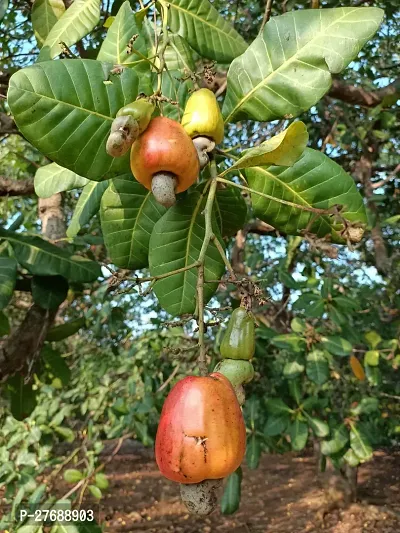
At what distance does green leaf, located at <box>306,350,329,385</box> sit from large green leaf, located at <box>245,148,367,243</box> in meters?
1.49

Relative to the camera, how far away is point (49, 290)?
6.57 ft

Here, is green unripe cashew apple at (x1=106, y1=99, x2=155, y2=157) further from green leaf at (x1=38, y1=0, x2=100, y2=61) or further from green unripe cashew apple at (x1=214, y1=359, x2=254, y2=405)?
green leaf at (x1=38, y1=0, x2=100, y2=61)

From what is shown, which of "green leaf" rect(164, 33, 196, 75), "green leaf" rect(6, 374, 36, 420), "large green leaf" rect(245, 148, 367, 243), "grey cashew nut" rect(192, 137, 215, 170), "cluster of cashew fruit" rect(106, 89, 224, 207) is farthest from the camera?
"green leaf" rect(6, 374, 36, 420)

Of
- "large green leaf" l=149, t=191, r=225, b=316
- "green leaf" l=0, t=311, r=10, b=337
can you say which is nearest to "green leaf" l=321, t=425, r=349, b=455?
"green leaf" l=0, t=311, r=10, b=337

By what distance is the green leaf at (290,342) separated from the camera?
98.5 inches

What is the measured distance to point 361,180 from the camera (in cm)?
342

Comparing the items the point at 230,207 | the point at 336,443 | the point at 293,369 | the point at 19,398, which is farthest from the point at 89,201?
the point at 336,443

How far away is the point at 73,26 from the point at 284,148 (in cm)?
77

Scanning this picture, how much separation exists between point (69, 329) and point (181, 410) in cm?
185

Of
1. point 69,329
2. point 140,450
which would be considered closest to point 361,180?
point 69,329

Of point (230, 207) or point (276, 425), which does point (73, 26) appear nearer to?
point (230, 207)

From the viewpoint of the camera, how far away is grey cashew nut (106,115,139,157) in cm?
76

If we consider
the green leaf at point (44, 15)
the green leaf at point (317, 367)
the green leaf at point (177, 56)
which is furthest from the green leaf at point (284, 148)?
the green leaf at point (317, 367)

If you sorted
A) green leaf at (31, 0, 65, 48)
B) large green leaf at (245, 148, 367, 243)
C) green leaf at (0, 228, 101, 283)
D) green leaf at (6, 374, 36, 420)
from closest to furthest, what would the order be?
large green leaf at (245, 148, 367, 243) < green leaf at (31, 0, 65, 48) < green leaf at (0, 228, 101, 283) < green leaf at (6, 374, 36, 420)
